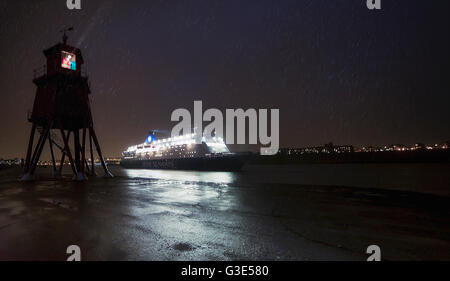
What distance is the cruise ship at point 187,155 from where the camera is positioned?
4162cm

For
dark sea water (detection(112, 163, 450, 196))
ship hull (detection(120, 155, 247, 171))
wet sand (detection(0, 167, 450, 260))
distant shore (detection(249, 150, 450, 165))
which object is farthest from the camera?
distant shore (detection(249, 150, 450, 165))

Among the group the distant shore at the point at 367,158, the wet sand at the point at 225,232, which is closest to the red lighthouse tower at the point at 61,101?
the wet sand at the point at 225,232

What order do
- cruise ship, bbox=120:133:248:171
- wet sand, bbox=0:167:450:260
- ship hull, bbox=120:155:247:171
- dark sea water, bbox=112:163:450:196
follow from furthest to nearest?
cruise ship, bbox=120:133:248:171, ship hull, bbox=120:155:247:171, dark sea water, bbox=112:163:450:196, wet sand, bbox=0:167:450:260

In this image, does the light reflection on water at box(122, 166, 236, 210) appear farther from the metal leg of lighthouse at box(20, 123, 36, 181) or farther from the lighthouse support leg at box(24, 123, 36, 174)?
the lighthouse support leg at box(24, 123, 36, 174)

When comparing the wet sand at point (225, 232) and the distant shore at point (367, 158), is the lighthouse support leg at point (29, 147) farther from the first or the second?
the distant shore at point (367, 158)

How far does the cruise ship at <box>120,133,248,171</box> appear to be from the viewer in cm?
4162

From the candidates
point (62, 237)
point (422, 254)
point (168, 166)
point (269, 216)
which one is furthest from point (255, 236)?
point (168, 166)

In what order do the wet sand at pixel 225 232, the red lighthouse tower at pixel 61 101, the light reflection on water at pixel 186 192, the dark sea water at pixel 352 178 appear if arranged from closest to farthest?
the wet sand at pixel 225 232
the light reflection on water at pixel 186 192
the dark sea water at pixel 352 178
the red lighthouse tower at pixel 61 101

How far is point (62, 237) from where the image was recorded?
5.08 m

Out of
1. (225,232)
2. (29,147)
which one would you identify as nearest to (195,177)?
(29,147)

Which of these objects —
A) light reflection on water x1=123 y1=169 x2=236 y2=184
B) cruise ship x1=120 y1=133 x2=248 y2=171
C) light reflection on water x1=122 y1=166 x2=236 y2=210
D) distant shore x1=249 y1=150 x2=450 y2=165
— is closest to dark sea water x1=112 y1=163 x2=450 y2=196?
light reflection on water x1=123 y1=169 x2=236 y2=184

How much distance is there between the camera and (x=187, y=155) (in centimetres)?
4703

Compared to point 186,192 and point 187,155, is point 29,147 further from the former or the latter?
point 187,155
